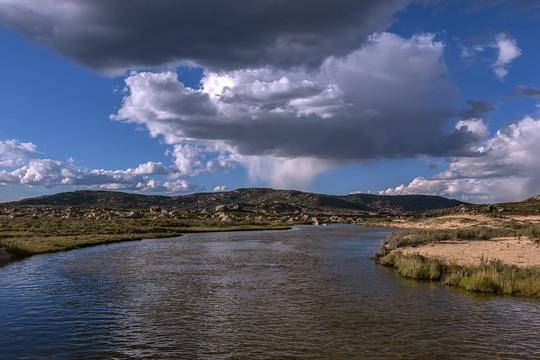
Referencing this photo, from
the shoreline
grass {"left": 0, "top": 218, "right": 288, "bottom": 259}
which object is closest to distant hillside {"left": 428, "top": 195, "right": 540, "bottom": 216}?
grass {"left": 0, "top": 218, "right": 288, "bottom": 259}

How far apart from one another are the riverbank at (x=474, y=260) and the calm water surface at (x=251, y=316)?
1.36 meters

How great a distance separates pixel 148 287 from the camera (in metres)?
20.5

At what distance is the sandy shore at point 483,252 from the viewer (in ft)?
82.0

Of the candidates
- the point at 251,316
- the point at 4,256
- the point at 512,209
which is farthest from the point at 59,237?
the point at 512,209

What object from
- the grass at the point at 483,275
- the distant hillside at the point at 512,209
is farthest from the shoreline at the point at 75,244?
the distant hillside at the point at 512,209

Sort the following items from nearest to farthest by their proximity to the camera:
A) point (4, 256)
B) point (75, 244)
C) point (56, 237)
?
point (4, 256) < point (75, 244) < point (56, 237)

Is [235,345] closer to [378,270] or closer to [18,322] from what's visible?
[18,322]

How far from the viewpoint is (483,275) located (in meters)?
20.1

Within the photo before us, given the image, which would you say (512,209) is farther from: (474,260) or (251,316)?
(251,316)

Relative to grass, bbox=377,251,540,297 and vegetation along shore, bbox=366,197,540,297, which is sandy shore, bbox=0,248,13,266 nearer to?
vegetation along shore, bbox=366,197,540,297

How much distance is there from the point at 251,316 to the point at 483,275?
13.4 m

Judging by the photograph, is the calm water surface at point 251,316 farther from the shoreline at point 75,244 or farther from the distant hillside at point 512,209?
the distant hillside at point 512,209

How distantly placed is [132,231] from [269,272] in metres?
42.7

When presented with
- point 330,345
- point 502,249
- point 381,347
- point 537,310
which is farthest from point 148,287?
point 502,249
